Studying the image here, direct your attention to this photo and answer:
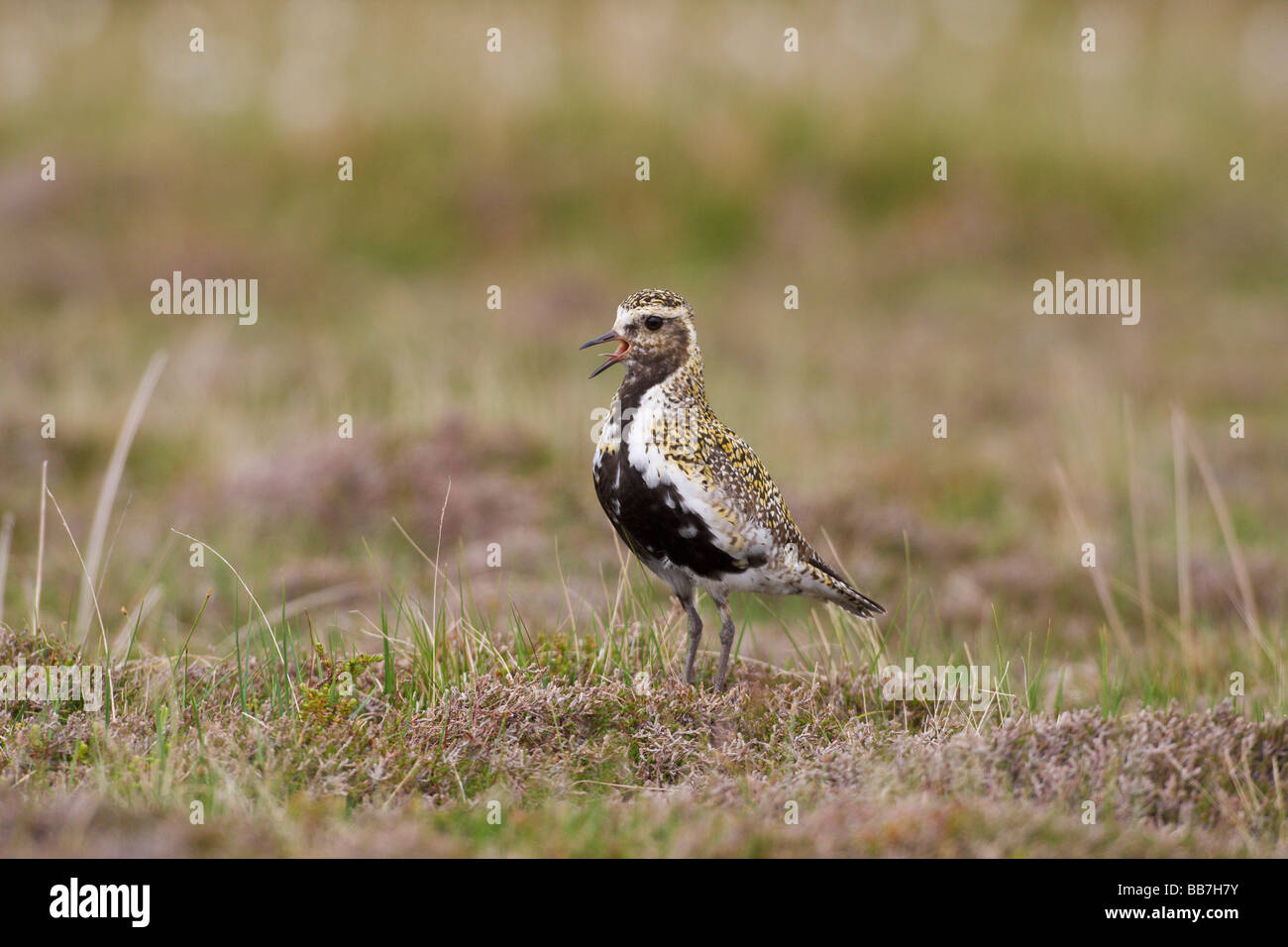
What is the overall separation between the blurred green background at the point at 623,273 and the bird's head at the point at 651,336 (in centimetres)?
267

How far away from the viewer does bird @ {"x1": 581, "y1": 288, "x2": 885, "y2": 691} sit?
5.74 metres

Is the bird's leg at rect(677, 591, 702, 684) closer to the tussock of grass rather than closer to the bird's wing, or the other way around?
the tussock of grass

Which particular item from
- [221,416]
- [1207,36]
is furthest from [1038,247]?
[221,416]

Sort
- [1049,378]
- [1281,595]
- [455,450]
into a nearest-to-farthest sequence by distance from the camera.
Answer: [1281,595]
[455,450]
[1049,378]

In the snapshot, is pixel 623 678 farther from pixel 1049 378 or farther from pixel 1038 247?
pixel 1038 247

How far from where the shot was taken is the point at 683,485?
5711 mm

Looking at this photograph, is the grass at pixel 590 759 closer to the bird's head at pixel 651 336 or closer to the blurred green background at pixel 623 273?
the bird's head at pixel 651 336

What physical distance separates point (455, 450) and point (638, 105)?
34.2ft

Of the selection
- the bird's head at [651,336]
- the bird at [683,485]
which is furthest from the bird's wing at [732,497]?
the bird's head at [651,336]

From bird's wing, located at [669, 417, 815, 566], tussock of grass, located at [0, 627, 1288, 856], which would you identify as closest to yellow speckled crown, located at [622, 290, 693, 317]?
bird's wing, located at [669, 417, 815, 566]

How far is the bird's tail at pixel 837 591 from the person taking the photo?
6297 mm

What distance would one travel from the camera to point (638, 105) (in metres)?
20.4

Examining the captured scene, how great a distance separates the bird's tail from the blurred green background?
1.60 metres
